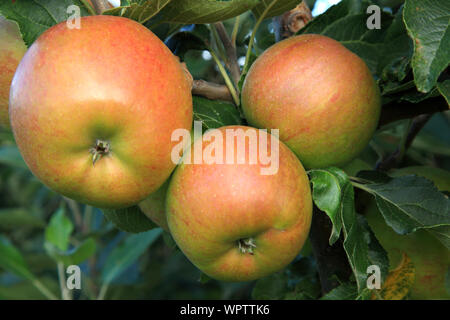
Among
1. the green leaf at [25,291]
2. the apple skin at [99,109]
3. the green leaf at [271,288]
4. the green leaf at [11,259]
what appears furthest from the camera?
the green leaf at [25,291]

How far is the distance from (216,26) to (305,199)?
1.55ft

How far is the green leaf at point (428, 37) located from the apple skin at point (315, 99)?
0.14m

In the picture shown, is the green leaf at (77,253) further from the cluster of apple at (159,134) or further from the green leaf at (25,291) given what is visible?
the cluster of apple at (159,134)

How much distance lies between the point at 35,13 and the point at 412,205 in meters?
0.74

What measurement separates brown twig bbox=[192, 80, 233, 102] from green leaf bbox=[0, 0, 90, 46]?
236mm

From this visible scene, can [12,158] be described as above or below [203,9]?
below

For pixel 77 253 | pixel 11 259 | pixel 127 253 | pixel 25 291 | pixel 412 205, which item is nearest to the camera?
pixel 412 205

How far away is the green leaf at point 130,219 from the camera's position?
1031 mm

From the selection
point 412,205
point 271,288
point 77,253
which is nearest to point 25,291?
point 77,253

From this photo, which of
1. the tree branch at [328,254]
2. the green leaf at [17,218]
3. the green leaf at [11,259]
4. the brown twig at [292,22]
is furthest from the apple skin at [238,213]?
the green leaf at [17,218]

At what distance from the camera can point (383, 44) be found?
1.10 metres

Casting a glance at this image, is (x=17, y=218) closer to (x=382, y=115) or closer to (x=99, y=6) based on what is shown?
(x=99, y=6)

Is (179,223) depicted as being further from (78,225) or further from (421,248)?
(78,225)

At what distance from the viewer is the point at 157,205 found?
0.91 metres
